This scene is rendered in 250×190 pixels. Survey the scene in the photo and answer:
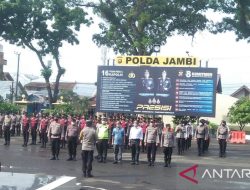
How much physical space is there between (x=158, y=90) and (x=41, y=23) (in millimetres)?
24181

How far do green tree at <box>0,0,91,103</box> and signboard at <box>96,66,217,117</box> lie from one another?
19.1 meters

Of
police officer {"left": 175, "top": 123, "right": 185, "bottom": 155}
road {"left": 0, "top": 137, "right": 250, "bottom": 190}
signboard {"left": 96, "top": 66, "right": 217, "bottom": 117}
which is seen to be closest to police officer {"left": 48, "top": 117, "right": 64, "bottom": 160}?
road {"left": 0, "top": 137, "right": 250, "bottom": 190}

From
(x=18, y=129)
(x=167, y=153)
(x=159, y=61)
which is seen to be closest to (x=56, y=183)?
(x=167, y=153)

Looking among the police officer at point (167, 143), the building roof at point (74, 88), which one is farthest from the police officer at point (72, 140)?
the building roof at point (74, 88)

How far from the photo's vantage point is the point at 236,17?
35.5m

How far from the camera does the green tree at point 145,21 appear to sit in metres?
36.0

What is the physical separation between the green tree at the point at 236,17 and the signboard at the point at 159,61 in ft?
41.5

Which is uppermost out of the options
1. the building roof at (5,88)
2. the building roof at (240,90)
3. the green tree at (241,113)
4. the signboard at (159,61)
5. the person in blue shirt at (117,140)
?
the building roof at (240,90)

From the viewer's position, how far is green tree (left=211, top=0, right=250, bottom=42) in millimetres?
34219

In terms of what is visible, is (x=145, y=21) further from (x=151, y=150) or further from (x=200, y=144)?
(x=151, y=150)

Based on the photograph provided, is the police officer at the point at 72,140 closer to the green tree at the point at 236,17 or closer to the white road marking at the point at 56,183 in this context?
the white road marking at the point at 56,183

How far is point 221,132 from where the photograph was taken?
22.4m

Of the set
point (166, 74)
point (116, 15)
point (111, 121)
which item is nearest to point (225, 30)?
point (116, 15)

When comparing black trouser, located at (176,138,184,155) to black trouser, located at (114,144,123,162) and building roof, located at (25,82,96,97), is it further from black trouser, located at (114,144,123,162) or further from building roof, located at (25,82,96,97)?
building roof, located at (25,82,96,97)
